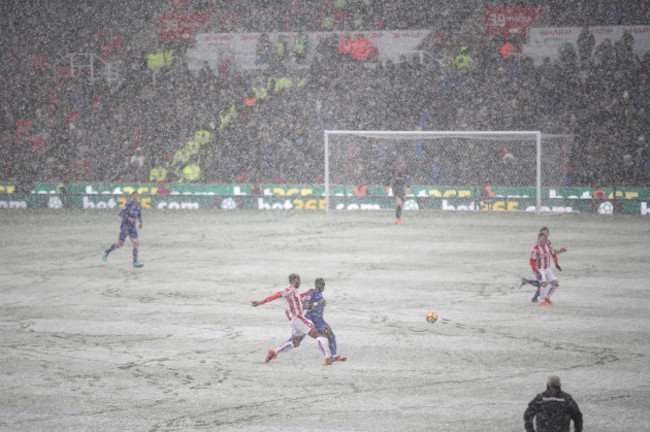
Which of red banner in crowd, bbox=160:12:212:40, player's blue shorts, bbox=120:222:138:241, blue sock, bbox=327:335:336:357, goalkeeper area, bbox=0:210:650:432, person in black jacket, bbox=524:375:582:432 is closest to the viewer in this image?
person in black jacket, bbox=524:375:582:432

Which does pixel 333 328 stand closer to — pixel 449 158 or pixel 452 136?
pixel 449 158

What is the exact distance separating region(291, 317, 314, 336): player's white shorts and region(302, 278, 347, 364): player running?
5.1 inches

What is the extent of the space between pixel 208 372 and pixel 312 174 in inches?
1038

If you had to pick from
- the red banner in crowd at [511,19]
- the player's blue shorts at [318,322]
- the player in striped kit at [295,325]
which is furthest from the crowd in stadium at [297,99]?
the player in striped kit at [295,325]

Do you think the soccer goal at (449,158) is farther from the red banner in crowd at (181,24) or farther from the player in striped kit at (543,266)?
the player in striped kit at (543,266)

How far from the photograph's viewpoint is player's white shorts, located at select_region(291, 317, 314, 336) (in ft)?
44.2

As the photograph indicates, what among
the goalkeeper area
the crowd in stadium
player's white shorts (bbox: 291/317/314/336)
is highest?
the crowd in stadium

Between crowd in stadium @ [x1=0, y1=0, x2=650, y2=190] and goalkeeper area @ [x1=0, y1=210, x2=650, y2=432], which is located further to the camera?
crowd in stadium @ [x1=0, y1=0, x2=650, y2=190]

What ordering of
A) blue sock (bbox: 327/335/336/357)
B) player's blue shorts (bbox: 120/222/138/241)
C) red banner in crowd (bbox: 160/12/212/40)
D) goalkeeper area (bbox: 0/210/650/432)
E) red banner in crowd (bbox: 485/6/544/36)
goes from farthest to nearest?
red banner in crowd (bbox: 160/12/212/40), red banner in crowd (bbox: 485/6/544/36), player's blue shorts (bbox: 120/222/138/241), blue sock (bbox: 327/335/336/357), goalkeeper area (bbox: 0/210/650/432)

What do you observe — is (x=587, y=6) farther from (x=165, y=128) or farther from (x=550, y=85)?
(x=165, y=128)

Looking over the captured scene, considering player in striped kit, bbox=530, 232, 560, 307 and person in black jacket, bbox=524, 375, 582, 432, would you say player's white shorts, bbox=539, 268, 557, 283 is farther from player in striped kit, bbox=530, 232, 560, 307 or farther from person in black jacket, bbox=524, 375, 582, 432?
person in black jacket, bbox=524, 375, 582, 432

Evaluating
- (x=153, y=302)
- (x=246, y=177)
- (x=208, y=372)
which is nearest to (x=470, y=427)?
(x=208, y=372)

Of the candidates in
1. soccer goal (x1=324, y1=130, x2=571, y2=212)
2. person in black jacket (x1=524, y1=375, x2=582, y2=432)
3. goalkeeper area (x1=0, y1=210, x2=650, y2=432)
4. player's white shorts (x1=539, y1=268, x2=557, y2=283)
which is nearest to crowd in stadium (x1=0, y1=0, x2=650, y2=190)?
soccer goal (x1=324, y1=130, x2=571, y2=212)

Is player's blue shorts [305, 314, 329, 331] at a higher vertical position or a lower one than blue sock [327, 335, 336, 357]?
higher
